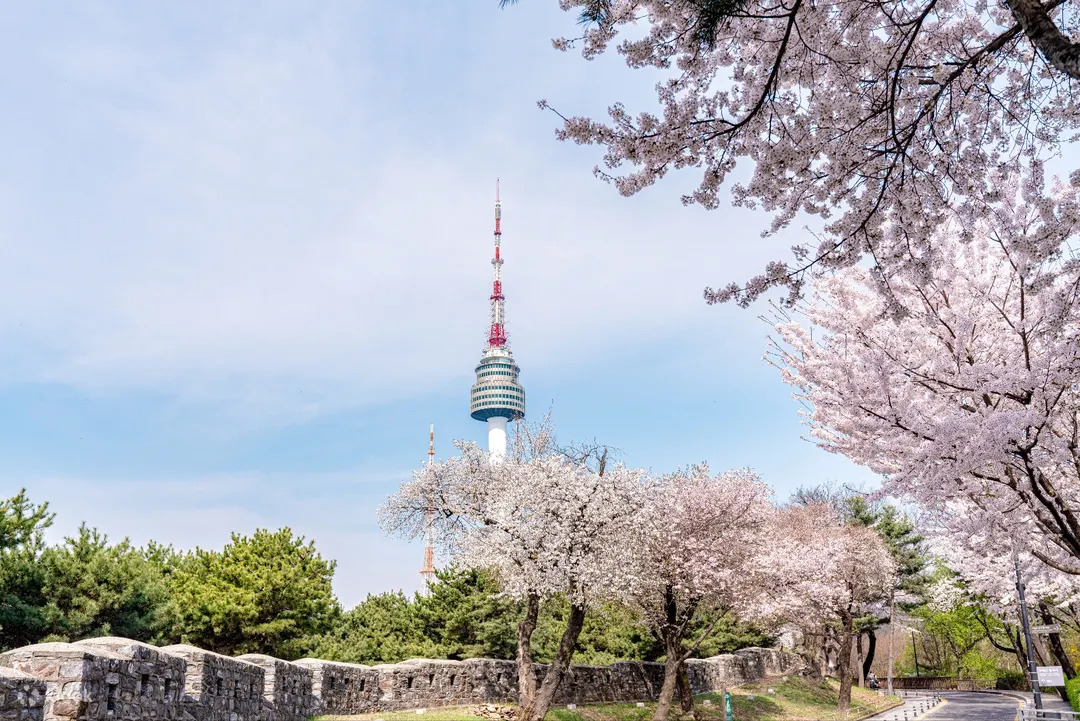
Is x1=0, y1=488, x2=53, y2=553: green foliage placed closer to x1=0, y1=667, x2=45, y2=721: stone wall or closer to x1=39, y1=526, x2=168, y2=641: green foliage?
x1=39, y1=526, x2=168, y2=641: green foliage

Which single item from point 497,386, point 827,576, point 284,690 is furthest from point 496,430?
point 284,690

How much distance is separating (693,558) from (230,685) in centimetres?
1568

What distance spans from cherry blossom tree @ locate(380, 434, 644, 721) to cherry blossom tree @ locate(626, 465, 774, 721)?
207 centimetres

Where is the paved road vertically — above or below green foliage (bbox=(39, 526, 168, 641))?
below

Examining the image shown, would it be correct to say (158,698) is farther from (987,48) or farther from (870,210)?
(987,48)

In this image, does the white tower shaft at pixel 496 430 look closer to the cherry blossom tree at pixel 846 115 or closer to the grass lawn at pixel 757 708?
the grass lawn at pixel 757 708

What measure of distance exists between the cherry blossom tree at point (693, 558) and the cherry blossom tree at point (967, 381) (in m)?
11.2

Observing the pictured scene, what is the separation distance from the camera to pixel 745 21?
635 centimetres

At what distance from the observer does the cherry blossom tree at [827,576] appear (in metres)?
30.0

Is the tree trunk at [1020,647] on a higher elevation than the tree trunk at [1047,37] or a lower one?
lower

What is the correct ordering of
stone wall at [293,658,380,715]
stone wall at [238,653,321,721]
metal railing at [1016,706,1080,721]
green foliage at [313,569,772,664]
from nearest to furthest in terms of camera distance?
stone wall at [238,653,321,721] < stone wall at [293,658,380,715] < metal railing at [1016,706,1080,721] < green foliage at [313,569,772,664]

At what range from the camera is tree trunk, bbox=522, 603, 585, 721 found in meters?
19.5

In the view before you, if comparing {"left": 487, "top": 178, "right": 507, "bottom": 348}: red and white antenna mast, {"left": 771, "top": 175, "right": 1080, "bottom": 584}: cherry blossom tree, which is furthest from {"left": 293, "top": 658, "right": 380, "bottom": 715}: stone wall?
{"left": 487, "top": 178, "right": 507, "bottom": 348}: red and white antenna mast

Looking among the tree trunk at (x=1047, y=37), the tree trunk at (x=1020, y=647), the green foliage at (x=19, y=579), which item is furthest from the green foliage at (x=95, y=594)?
the tree trunk at (x=1020, y=647)
